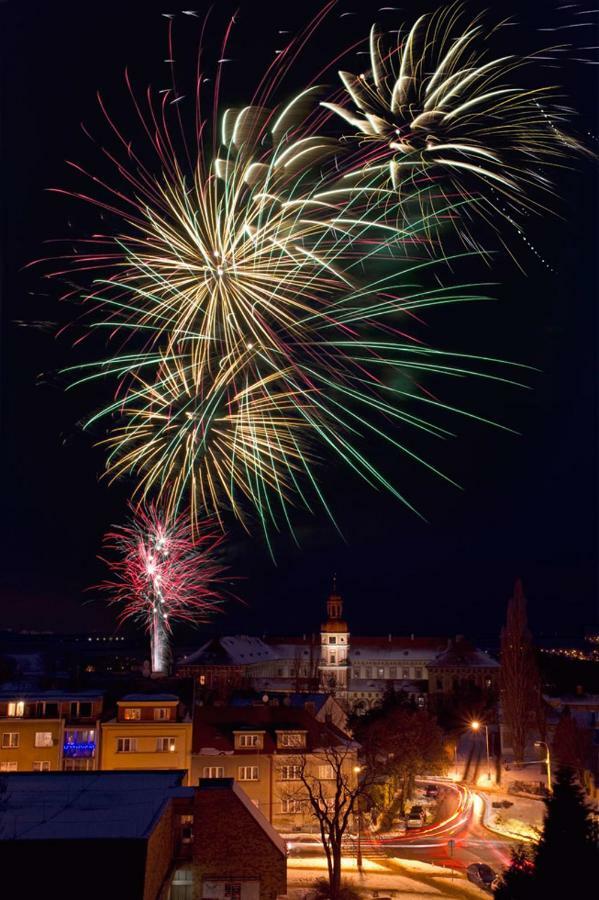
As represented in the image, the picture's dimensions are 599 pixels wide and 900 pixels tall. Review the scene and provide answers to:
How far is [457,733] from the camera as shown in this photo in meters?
67.2

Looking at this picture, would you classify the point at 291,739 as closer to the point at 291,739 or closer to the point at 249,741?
the point at 291,739

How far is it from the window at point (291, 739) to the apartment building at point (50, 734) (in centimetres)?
753

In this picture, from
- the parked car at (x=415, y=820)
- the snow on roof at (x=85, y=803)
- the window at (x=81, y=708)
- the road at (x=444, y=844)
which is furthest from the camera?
the parked car at (x=415, y=820)

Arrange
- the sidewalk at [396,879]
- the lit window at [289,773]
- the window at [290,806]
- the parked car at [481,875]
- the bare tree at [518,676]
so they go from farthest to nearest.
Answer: the bare tree at [518,676]
the lit window at [289,773]
the window at [290,806]
the parked car at [481,875]
the sidewalk at [396,879]

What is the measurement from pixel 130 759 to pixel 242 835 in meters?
15.1

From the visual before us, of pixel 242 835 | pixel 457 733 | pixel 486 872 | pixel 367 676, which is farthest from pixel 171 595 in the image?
pixel 367 676

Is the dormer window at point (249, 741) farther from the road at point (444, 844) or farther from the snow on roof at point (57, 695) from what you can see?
the snow on roof at point (57, 695)

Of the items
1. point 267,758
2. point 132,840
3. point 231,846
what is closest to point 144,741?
point 267,758

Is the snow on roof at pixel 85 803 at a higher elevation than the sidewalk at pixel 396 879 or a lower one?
higher

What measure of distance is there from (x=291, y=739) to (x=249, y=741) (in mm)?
1830

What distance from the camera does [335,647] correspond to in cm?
12519

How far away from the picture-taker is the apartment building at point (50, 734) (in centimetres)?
3441

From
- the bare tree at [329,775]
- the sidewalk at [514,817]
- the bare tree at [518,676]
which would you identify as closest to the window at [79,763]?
the bare tree at [329,775]

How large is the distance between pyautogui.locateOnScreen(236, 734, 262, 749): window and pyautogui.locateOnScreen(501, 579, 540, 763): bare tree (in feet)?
83.8
